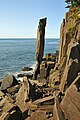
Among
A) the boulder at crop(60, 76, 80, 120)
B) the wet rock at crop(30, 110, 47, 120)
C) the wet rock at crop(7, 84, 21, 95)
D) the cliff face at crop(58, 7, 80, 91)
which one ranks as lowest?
the wet rock at crop(7, 84, 21, 95)

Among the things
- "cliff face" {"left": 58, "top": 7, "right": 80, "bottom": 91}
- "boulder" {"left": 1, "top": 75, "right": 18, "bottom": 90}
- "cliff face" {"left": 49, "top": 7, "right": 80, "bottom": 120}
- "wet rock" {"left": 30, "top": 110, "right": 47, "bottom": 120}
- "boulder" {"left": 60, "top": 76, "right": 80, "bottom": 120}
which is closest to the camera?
"boulder" {"left": 60, "top": 76, "right": 80, "bottom": 120}

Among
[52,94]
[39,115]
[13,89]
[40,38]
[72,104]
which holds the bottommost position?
[13,89]

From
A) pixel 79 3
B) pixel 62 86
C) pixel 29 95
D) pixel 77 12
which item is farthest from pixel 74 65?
pixel 79 3

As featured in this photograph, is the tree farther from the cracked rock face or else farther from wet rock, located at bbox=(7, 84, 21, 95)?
wet rock, located at bbox=(7, 84, 21, 95)

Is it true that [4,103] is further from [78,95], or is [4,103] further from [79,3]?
[79,3]

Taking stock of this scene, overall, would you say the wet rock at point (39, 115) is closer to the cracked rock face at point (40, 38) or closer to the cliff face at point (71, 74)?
the cliff face at point (71, 74)

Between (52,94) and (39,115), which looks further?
(52,94)

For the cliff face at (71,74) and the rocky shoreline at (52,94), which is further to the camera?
the rocky shoreline at (52,94)

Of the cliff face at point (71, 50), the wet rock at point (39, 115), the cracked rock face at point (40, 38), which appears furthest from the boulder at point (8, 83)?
the wet rock at point (39, 115)

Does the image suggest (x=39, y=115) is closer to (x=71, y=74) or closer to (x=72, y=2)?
(x=71, y=74)

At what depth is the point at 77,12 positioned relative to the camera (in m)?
28.3

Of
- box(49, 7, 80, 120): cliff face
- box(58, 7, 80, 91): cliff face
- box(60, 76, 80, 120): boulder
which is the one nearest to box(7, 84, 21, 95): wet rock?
box(49, 7, 80, 120): cliff face

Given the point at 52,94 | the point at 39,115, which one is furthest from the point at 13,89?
the point at 39,115

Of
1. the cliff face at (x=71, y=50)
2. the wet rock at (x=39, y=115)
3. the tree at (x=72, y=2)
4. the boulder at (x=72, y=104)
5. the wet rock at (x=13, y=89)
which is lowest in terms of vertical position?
the wet rock at (x=13, y=89)
